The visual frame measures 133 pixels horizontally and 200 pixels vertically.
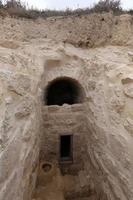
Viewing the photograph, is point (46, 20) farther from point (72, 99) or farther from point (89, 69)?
point (72, 99)

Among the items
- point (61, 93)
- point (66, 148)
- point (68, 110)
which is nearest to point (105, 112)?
point (68, 110)

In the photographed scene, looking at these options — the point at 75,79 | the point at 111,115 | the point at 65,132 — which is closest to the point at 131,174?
the point at 111,115

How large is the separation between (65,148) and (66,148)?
3cm

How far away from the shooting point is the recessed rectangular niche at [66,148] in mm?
7093

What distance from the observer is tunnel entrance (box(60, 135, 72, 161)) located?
7115 mm

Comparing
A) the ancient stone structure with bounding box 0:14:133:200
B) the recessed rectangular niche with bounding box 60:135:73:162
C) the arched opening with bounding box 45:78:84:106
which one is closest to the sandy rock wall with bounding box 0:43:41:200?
the ancient stone structure with bounding box 0:14:133:200

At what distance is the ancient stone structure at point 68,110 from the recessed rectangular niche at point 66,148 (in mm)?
31

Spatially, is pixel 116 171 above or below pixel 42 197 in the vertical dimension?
above

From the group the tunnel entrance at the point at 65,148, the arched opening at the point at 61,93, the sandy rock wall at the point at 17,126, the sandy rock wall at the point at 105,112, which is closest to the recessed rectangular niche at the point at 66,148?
the tunnel entrance at the point at 65,148

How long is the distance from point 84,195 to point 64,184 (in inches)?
23.7

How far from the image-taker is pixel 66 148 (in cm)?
745

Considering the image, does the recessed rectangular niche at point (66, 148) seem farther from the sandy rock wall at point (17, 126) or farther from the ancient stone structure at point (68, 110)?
the sandy rock wall at point (17, 126)

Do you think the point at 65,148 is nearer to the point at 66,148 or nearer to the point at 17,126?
the point at 66,148

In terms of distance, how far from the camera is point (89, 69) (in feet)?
21.0
